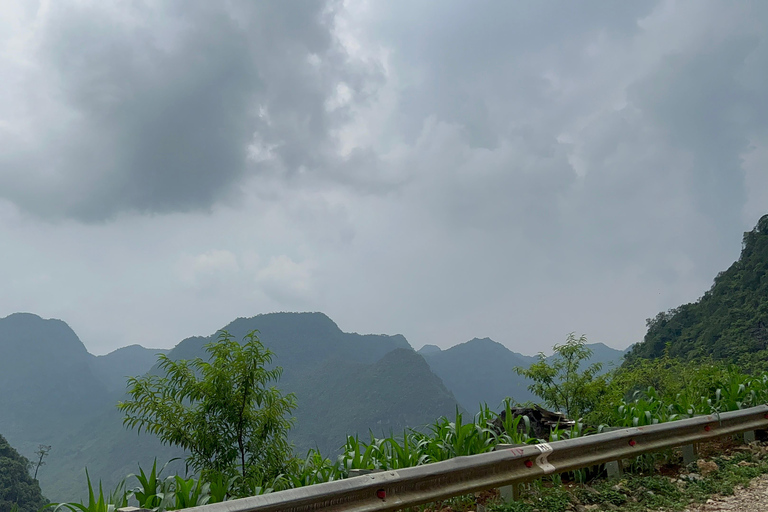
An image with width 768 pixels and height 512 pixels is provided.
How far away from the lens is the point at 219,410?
28.3ft

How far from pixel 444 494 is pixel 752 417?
17.1ft

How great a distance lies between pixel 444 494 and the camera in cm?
379

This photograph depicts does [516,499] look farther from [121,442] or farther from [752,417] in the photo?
[121,442]

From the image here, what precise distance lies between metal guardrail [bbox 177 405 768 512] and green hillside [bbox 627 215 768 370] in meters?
53.9

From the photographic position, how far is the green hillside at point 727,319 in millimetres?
58500

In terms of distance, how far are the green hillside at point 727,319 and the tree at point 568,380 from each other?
142ft

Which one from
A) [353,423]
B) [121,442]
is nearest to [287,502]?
[353,423]

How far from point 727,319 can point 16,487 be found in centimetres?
7722

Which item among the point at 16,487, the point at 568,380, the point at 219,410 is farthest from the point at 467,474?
the point at 16,487

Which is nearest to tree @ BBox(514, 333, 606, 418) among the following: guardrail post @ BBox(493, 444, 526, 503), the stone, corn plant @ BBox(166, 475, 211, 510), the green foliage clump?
the stone

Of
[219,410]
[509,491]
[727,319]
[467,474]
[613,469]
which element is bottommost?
[613,469]

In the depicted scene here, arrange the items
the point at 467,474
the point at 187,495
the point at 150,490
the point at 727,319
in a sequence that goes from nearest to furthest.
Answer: the point at 187,495, the point at 150,490, the point at 467,474, the point at 727,319

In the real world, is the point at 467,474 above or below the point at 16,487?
above

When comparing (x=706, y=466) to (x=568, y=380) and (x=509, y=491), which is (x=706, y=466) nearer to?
(x=509, y=491)
